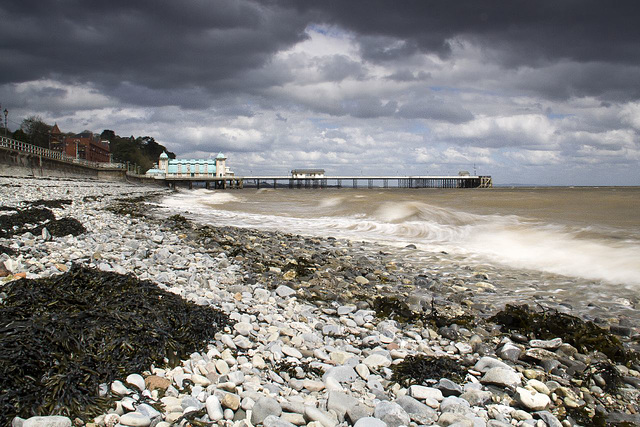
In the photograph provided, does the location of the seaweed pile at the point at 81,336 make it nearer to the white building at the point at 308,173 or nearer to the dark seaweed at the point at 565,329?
the dark seaweed at the point at 565,329

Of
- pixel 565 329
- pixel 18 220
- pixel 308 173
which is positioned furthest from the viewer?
pixel 308 173

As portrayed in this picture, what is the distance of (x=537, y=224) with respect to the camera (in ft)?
55.5

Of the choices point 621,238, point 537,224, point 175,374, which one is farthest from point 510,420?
point 537,224

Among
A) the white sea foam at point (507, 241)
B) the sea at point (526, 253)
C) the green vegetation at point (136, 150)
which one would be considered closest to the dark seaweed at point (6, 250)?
the sea at point (526, 253)

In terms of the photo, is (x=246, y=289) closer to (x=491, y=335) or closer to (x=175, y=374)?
(x=175, y=374)

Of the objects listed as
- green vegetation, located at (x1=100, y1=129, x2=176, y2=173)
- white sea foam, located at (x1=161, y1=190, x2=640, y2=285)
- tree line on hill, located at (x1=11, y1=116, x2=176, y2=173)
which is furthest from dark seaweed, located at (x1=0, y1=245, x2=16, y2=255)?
green vegetation, located at (x1=100, y1=129, x2=176, y2=173)

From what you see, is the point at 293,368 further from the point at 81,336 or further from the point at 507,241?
the point at 507,241

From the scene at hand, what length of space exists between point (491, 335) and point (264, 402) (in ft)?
9.51

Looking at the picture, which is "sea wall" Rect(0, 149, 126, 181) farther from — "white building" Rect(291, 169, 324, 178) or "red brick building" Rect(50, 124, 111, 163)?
"white building" Rect(291, 169, 324, 178)

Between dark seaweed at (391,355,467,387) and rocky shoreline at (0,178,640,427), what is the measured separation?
11mm

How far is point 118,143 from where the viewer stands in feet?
441

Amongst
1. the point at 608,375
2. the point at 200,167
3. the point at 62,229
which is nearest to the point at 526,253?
the point at 608,375

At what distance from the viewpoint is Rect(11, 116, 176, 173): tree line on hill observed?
7562 cm

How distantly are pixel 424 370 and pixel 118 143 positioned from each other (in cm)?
15013
